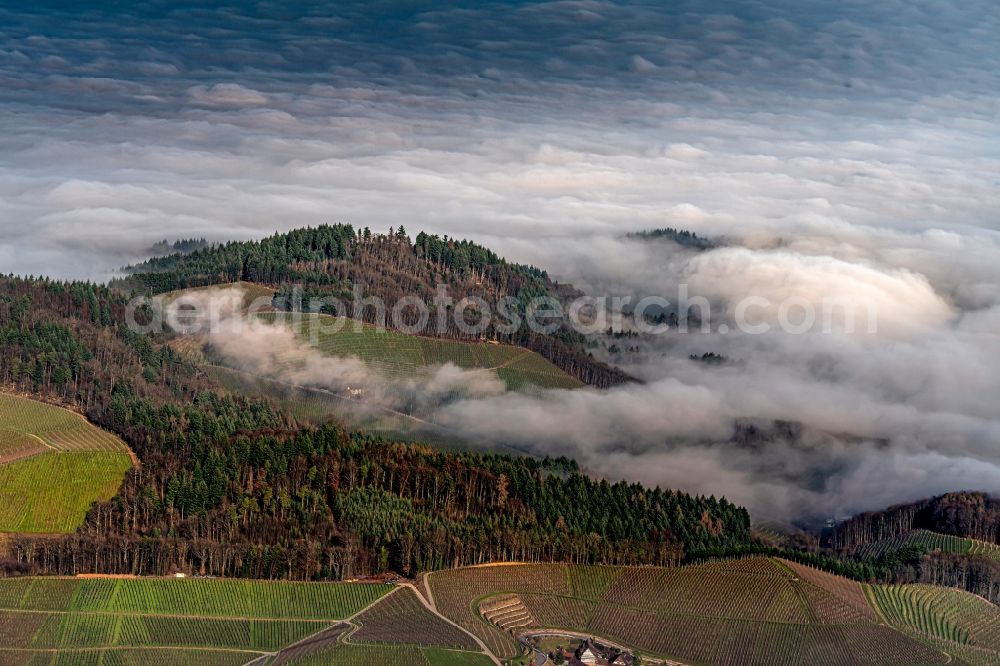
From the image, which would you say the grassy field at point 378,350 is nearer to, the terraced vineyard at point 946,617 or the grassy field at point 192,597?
the grassy field at point 192,597

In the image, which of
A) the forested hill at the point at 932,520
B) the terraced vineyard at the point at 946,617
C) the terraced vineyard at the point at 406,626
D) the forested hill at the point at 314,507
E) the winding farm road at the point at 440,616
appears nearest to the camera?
the winding farm road at the point at 440,616

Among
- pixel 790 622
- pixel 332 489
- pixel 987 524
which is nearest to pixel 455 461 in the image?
pixel 332 489

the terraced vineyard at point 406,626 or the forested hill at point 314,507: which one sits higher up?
the forested hill at point 314,507

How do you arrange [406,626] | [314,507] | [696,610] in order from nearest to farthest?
1. [406,626]
2. [696,610]
3. [314,507]

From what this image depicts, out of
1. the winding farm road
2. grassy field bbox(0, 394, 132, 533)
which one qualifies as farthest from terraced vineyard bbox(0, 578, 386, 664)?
grassy field bbox(0, 394, 132, 533)

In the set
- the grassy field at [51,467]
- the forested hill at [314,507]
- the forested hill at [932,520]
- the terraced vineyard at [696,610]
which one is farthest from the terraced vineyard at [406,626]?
the forested hill at [932,520]

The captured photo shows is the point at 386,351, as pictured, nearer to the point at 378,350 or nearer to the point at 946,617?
the point at 378,350

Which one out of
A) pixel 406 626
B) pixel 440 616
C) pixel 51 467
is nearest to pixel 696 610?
pixel 440 616
